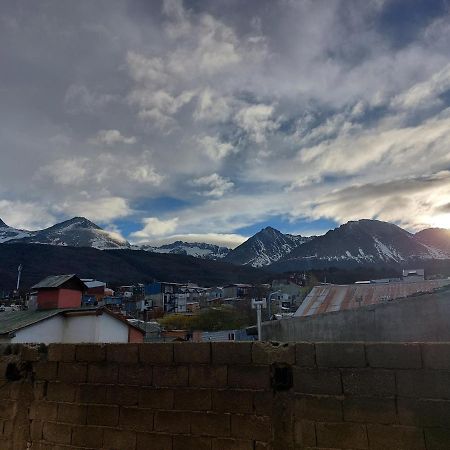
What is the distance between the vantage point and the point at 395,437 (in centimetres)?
379

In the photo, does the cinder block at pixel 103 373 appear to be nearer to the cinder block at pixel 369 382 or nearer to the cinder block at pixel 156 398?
the cinder block at pixel 156 398

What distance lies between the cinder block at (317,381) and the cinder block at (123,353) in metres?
1.92

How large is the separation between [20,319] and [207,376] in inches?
743

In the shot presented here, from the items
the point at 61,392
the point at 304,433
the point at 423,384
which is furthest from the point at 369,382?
the point at 61,392

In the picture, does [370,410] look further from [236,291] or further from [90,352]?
[236,291]

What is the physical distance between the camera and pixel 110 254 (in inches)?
7785

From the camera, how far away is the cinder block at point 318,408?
13.2 ft

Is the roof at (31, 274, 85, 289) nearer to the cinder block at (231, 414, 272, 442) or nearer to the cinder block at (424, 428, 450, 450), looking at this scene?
the cinder block at (231, 414, 272, 442)

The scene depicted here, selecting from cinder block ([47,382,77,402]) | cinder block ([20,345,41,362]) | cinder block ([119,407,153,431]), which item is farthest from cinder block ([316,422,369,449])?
cinder block ([20,345,41,362])

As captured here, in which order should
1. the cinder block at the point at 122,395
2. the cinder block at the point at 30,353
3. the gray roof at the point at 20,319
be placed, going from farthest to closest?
the gray roof at the point at 20,319 → the cinder block at the point at 30,353 → the cinder block at the point at 122,395

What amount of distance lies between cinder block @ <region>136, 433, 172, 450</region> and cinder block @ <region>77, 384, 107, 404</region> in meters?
0.66

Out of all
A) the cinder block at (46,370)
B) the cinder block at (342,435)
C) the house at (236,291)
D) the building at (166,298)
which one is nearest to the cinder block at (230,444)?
the cinder block at (342,435)

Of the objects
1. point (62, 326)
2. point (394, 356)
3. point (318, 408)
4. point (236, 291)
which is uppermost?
point (236, 291)

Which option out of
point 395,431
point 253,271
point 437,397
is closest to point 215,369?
point 395,431
